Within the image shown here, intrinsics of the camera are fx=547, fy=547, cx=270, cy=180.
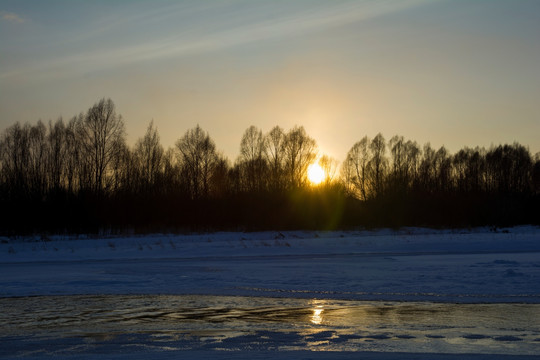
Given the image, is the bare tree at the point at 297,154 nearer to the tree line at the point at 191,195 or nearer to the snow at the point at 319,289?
the tree line at the point at 191,195

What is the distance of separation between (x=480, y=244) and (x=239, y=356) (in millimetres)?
30853

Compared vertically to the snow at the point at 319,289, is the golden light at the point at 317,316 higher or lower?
lower

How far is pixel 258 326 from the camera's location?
973 centimetres

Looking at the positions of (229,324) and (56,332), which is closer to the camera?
(56,332)

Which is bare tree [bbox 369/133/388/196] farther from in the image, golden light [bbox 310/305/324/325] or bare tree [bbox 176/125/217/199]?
golden light [bbox 310/305/324/325]

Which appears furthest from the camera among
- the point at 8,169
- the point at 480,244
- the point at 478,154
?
the point at 478,154

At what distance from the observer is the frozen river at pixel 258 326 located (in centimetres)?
802

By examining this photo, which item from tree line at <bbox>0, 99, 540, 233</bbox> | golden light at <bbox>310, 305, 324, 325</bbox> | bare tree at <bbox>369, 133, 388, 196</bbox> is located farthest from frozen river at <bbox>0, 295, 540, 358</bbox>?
bare tree at <bbox>369, 133, 388, 196</bbox>

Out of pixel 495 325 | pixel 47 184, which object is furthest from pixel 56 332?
pixel 47 184

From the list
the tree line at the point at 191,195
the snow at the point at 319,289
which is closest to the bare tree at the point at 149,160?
the tree line at the point at 191,195

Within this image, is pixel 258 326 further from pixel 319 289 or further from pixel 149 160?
pixel 149 160

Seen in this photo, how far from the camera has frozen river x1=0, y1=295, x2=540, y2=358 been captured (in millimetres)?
8023

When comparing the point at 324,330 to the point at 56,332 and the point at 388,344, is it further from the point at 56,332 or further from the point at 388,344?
the point at 56,332

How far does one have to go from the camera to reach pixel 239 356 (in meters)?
7.38
